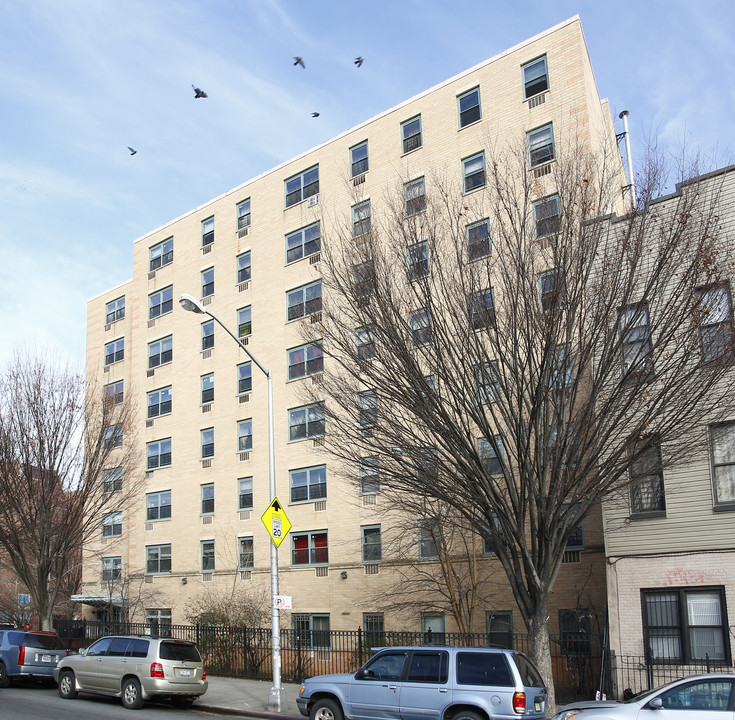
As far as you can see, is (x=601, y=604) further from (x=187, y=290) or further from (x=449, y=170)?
(x=187, y=290)

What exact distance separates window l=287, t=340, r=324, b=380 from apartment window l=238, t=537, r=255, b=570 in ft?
22.2

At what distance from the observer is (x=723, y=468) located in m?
16.3

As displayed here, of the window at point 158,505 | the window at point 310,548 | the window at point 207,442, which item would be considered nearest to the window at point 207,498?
the window at point 207,442

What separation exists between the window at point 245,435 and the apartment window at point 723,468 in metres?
19.6

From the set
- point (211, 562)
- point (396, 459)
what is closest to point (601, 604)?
point (396, 459)

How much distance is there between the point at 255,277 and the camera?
3328 centimetres

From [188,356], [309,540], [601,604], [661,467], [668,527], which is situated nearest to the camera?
[661,467]

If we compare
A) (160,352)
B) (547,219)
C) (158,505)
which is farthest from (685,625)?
(160,352)

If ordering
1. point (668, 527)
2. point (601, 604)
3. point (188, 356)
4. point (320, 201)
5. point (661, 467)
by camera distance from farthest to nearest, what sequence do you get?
point (188, 356)
point (320, 201)
point (601, 604)
point (668, 527)
point (661, 467)

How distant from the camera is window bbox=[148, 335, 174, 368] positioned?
36.8 m

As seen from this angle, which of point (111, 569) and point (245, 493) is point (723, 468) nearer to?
point (245, 493)

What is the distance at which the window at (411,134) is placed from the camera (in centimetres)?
2891

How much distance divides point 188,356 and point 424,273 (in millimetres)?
22634

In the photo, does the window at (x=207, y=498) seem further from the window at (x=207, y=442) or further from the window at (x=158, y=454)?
the window at (x=158, y=454)
